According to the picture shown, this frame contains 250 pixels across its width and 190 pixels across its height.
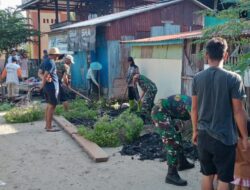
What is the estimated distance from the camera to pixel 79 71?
15.9m

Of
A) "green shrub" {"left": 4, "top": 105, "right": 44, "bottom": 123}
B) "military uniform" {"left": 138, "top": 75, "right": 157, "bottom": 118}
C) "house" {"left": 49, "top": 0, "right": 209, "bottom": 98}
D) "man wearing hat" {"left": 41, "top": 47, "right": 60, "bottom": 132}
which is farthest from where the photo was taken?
"house" {"left": 49, "top": 0, "right": 209, "bottom": 98}

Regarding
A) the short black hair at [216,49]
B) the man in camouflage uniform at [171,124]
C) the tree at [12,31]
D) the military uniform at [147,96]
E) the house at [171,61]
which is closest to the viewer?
the short black hair at [216,49]

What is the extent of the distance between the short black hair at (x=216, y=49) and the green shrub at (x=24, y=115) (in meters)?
7.20

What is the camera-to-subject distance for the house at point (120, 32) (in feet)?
43.3

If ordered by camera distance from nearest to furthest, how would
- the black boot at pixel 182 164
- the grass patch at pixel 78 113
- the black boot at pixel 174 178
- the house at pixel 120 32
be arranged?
the black boot at pixel 174 178 < the black boot at pixel 182 164 < the grass patch at pixel 78 113 < the house at pixel 120 32

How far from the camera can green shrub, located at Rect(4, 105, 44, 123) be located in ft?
30.8

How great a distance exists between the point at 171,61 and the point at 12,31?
13064 millimetres

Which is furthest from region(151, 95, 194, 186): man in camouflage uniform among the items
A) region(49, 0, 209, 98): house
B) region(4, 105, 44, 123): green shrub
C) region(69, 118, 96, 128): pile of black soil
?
region(49, 0, 209, 98): house

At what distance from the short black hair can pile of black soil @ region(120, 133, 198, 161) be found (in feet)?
9.42

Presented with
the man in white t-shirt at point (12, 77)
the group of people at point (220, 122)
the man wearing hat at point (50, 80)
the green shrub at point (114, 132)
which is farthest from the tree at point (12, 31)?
the group of people at point (220, 122)

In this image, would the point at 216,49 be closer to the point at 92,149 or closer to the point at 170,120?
the point at 170,120

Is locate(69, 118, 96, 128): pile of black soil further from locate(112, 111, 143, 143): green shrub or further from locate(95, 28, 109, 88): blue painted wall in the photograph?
locate(95, 28, 109, 88): blue painted wall

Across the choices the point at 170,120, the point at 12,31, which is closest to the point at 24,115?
the point at 170,120

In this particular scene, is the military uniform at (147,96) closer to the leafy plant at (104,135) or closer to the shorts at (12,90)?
the leafy plant at (104,135)
